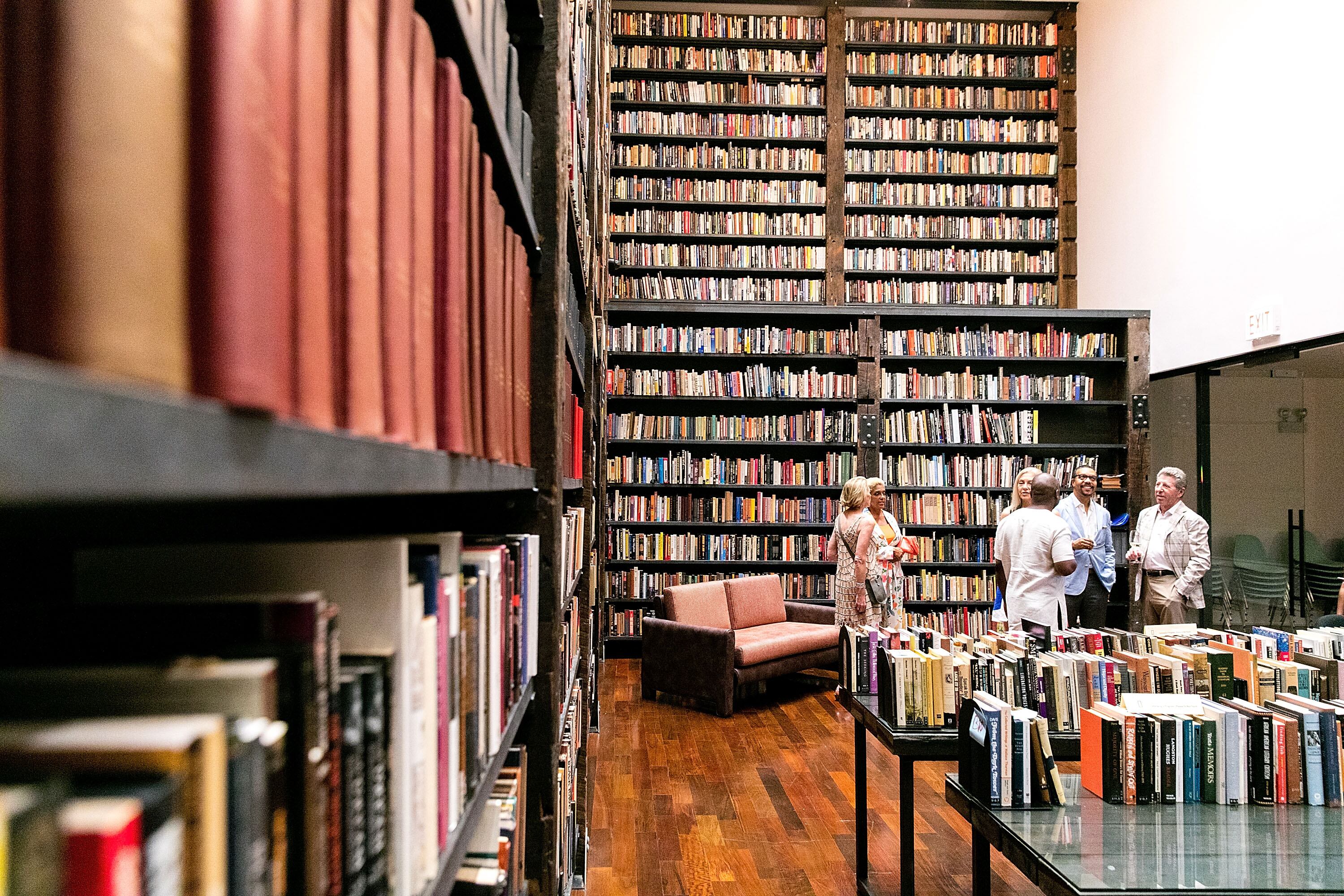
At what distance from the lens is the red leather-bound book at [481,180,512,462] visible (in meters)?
0.84

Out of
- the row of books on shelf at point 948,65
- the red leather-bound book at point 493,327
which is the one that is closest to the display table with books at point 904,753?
the red leather-bound book at point 493,327

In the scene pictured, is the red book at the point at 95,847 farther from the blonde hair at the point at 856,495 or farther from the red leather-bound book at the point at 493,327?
the blonde hair at the point at 856,495

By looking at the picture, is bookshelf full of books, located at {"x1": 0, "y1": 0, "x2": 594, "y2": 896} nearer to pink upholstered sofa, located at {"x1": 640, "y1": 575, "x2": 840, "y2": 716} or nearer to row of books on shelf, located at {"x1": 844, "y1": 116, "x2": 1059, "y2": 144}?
pink upholstered sofa, located at {"x1": 640, "y1": 575, "x2": 840, "y2": 716}

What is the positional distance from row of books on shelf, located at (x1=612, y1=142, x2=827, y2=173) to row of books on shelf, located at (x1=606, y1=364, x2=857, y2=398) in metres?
2.14

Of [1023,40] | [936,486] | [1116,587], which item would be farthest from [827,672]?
[1023,40]

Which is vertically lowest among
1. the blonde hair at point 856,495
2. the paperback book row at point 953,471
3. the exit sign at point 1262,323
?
the blonde hair at point 856,495

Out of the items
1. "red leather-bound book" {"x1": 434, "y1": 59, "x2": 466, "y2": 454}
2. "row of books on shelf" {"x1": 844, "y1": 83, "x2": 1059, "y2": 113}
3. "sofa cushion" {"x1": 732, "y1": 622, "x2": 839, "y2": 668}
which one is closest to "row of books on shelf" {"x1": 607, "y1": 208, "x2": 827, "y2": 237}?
"row of books on shelf" {"x1": 844, "y1": 83, "x2": 1059, "y2": 113}

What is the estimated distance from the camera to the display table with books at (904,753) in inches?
102

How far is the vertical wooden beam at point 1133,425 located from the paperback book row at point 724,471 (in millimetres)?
996

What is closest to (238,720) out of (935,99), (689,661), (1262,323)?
(689,661)

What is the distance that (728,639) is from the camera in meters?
5.33

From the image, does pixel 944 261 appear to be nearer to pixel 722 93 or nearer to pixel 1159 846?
pixel 722 93

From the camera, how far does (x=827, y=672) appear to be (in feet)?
21.7

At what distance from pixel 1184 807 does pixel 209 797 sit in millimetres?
2413
